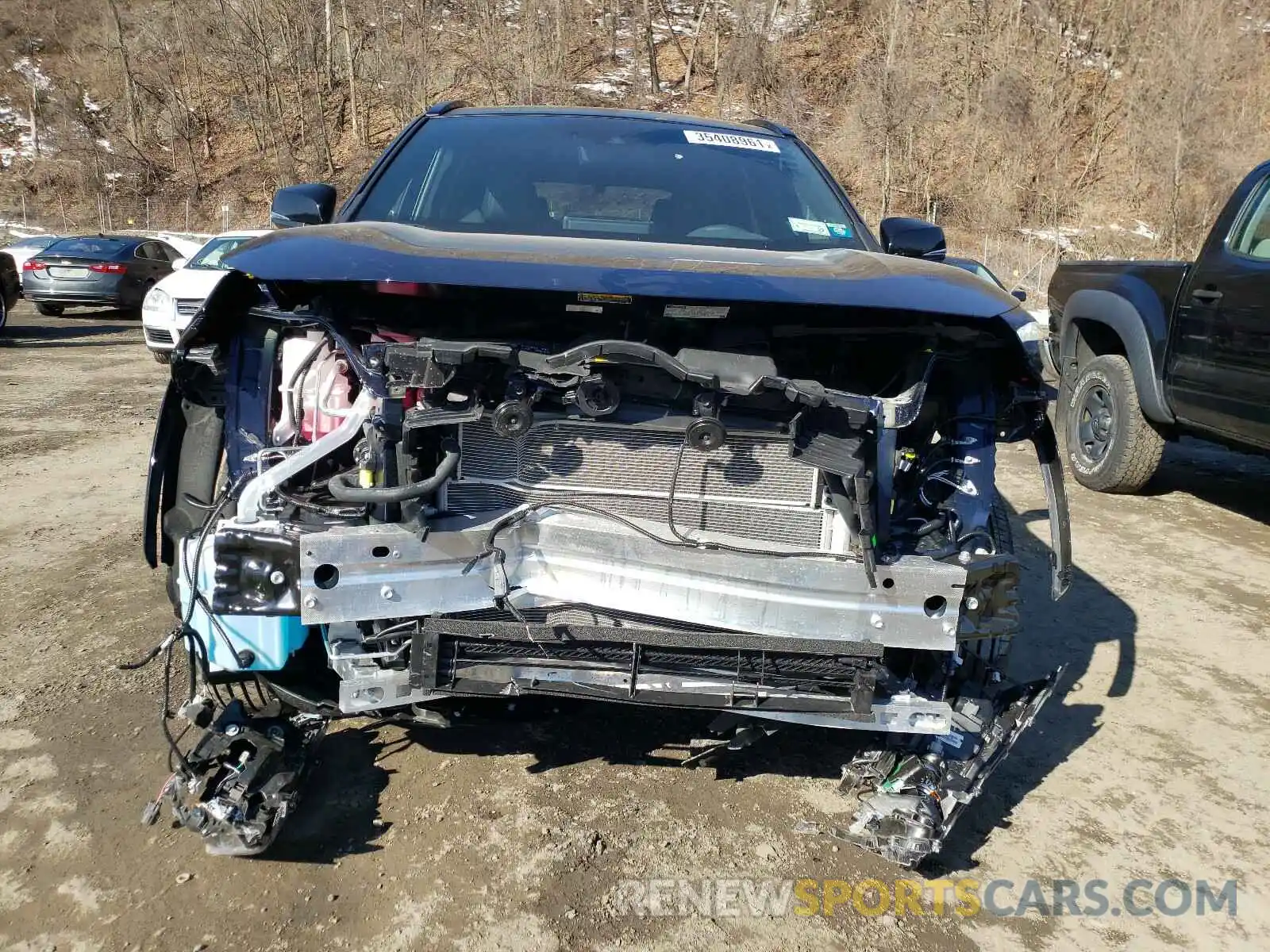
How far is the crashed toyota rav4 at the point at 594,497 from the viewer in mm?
2172

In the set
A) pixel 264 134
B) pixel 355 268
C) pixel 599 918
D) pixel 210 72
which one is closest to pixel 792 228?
pixel 355 268

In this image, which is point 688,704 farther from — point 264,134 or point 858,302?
point 264,134

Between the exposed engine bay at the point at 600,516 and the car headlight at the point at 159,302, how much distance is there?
7706mm

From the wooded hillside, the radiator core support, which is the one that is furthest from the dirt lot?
the wooded hillside

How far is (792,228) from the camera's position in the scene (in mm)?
3322

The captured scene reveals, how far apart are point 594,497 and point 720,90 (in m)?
27.7

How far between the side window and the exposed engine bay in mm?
3566

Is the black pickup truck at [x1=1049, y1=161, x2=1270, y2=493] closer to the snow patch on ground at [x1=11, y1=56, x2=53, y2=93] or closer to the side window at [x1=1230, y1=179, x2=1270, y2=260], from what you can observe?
the side window at [x1=1230, y1=179, x2=1270, y2=260]

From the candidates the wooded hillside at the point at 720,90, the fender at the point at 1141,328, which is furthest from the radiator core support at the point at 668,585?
the wooded hillside at the point at 720,90

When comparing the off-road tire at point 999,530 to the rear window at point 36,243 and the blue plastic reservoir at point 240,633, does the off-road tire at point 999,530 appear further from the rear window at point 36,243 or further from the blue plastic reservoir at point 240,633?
the rear window at point 36,243

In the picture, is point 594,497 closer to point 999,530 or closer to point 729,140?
point 999,530

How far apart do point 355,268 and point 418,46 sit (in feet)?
99.1

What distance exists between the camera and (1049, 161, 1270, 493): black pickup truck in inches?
192

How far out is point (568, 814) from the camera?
2627 millimetres
